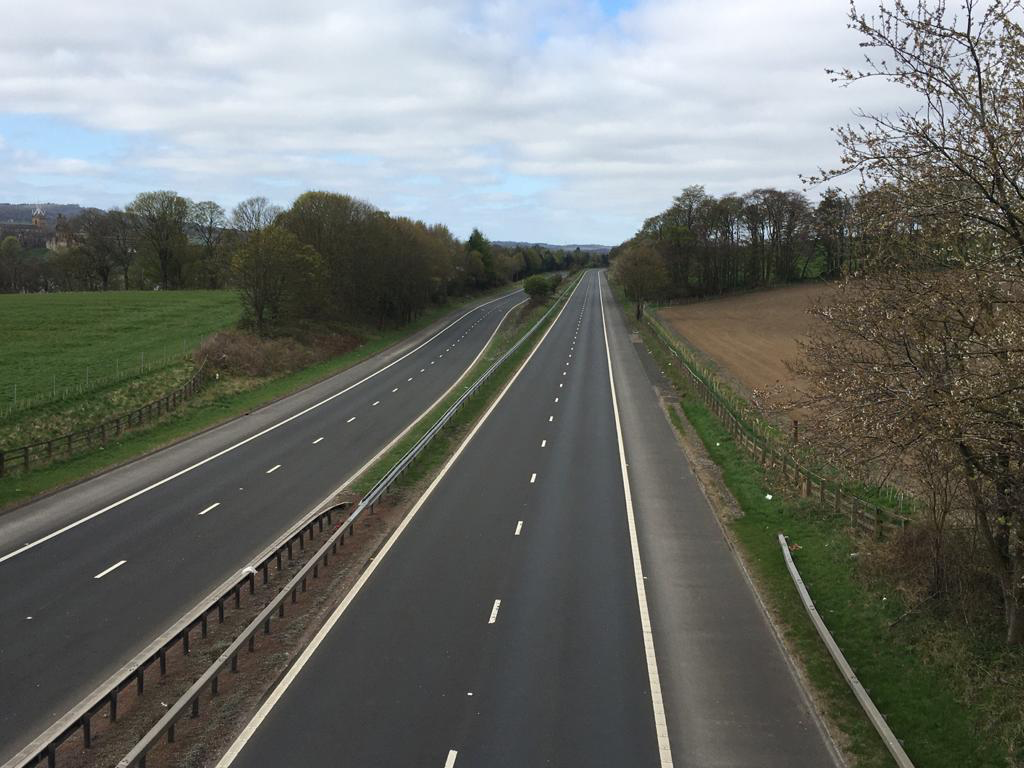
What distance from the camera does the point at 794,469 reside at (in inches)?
941

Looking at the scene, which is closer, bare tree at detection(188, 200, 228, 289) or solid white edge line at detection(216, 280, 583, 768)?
solid white edge line at detection(216, 280, 583, 768)

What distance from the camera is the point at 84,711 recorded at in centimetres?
1079

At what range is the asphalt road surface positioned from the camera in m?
11.0

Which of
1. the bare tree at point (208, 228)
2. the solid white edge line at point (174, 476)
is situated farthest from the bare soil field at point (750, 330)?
the bare tree at point (208, 228)

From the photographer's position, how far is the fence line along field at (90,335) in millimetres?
39719

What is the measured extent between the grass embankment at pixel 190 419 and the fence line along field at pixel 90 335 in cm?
346

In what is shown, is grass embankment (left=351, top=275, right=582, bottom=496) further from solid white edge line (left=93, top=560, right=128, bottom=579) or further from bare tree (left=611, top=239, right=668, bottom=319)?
bare tree (left=611, top=239, right=668, bottom=319)

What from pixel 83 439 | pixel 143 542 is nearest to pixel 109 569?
pixel 143 542

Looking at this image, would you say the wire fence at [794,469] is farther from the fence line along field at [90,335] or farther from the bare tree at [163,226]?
the bare tree at [163,226]

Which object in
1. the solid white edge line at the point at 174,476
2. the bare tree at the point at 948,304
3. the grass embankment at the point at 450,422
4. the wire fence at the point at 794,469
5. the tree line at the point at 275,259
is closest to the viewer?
the bare tree at the point at 948,304

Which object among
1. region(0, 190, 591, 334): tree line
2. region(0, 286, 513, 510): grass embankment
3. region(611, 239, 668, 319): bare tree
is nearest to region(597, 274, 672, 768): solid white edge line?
region(0, 286, 513, 510): grass embankment

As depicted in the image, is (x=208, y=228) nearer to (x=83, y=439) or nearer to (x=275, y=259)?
(x=275, y=259)

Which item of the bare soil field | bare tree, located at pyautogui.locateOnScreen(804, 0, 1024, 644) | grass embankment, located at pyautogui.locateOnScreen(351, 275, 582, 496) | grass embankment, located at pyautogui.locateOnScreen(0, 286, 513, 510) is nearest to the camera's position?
bare tree, located at pyautogui.locateOnScreen(804, 0, 1024, 644)

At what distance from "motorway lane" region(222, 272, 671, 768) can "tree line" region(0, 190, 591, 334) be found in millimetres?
38323
